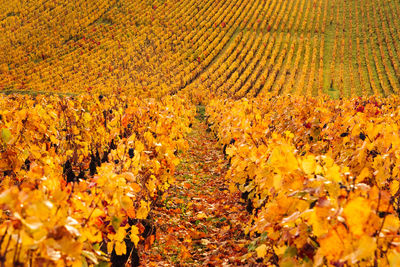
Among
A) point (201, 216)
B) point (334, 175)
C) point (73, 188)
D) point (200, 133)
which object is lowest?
point (200, 133)

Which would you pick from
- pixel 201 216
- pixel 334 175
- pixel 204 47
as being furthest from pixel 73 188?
pixel 204 47

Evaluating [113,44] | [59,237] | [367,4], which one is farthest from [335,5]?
[59,237]

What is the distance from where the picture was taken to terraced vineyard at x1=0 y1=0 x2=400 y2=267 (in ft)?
4.97

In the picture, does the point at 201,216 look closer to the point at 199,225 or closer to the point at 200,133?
the point at 199,225

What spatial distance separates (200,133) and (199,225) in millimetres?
10422

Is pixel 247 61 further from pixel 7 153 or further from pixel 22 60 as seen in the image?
pixel 7 153

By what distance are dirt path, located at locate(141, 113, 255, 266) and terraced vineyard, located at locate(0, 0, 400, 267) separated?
3 cm

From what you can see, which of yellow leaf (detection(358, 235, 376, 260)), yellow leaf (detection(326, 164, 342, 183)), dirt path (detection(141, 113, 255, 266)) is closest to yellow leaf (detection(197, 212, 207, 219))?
dirt path (detection(141, 113, 255, 266))

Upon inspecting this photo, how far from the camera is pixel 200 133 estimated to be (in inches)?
608

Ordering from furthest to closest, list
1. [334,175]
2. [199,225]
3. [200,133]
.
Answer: [200,133]
[199,225]
[334,175]

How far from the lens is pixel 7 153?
3.43 metres

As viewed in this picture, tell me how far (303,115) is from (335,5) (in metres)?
53.9

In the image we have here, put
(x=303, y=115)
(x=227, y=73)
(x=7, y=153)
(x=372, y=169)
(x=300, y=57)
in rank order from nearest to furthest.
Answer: (x=7, y=153) < (x=372, y=169) < (x=303, y=115) < (x=227, y=73) < (x=300, y=57)

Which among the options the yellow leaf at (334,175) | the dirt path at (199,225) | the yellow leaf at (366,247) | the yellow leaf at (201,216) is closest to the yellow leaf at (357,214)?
the yellow leaf at (366,247)
